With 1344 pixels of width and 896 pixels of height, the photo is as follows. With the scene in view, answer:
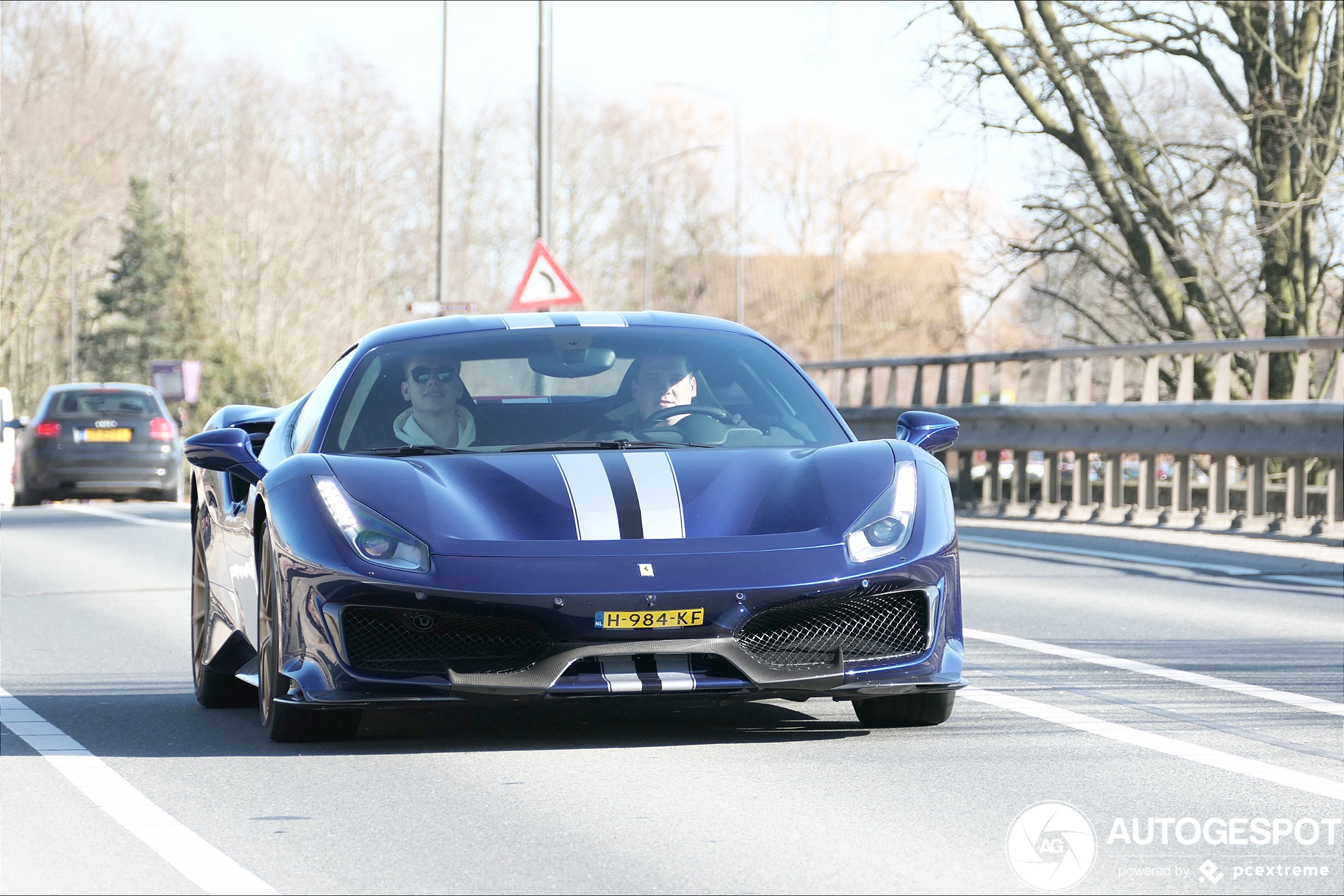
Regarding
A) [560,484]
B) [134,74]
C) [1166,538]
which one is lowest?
[1166,538]

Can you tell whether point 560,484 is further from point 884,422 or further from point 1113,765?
point 884,422

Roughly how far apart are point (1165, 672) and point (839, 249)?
66.3 m

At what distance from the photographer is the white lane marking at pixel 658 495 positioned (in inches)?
222

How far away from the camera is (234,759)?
6059 mm

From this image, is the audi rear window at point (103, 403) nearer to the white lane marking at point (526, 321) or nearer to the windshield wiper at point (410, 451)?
the white lane marking at point (526, 321)

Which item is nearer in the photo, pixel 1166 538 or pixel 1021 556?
pixel 1021 556

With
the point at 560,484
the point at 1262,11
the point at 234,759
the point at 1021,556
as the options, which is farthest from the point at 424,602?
the point at 1262,11

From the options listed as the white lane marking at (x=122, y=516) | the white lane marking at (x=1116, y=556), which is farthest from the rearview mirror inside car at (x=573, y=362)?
the white lane marking at (x=122, y=516)

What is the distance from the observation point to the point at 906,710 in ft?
21.0

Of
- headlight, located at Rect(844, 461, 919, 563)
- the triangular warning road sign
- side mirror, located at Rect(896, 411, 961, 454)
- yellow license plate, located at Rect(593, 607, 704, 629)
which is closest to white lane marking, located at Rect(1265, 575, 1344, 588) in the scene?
side mirror, located at Rect(896, 411, 961, 454)

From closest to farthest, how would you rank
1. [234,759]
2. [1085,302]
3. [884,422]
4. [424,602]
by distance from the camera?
[424,602]
[234,759]
[884,422]
[1085,302]

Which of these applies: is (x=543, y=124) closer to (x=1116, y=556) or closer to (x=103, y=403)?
(x=103, y=403)

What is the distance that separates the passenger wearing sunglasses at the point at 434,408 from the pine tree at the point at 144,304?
7379 centimetres

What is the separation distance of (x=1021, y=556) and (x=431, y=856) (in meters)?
9.31
